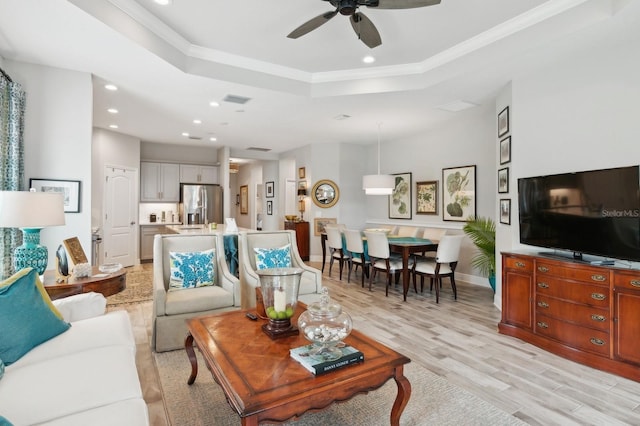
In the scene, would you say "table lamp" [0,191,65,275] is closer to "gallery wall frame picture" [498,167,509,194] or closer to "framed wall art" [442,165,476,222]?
"gallery wall frame picture" [498,167,509,194]

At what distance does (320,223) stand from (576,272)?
562 cm

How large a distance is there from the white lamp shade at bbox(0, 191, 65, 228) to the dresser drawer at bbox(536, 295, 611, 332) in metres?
4.24

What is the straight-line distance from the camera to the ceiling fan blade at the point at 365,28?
2723 mm

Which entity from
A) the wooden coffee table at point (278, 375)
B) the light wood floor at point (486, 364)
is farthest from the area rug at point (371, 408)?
the wooden coffee table at point (278, 375)

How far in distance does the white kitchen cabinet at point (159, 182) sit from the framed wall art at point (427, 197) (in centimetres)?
572

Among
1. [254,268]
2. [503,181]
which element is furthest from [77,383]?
[503,181]

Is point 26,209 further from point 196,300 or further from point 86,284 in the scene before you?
point 196,300

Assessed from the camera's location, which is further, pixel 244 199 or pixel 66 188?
pixel 244 199

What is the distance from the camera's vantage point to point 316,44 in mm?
3695

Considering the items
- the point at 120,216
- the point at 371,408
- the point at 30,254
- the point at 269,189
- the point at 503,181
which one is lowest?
the point at 371,408

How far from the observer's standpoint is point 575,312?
2924mm

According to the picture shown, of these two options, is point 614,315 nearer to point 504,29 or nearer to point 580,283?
point 580,283

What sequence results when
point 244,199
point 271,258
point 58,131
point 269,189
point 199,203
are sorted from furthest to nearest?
1. point 244,199
2. point 269,189
3. point 199,203
4. point 271,258
5. point 58,131

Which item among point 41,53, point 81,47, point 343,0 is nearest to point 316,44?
point 343,0
